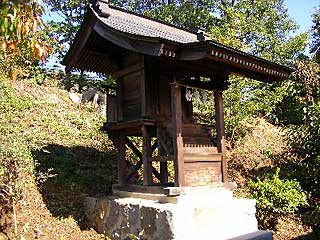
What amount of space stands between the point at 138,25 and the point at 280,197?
5.47 meters

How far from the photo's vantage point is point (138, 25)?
8.15 meters

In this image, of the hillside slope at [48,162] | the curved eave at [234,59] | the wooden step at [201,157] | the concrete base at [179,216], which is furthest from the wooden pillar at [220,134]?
the hillside slope at [48,162]

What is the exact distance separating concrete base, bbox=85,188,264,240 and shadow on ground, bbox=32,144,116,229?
0.59 m

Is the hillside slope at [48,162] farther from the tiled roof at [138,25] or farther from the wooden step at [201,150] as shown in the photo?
the tiled roof at [138,25]

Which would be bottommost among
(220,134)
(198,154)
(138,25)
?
(198,154)

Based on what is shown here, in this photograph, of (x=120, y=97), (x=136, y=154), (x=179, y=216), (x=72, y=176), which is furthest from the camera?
(x=72, y=176)

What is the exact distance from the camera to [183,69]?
6.69m

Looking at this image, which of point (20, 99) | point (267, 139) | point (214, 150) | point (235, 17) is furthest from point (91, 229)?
point (235, 17)

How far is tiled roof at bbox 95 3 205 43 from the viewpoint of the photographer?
7.06 m

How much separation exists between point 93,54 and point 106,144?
12.7 ft

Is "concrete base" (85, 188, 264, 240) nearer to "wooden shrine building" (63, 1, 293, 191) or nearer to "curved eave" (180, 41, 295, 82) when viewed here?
A: "wooden shrine building" (63, 1, 293, 191)

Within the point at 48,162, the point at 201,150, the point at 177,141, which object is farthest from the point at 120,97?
the point at 48,162

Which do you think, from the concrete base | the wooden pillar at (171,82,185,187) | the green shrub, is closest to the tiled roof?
the wooden pillar at (171,82,185,187)

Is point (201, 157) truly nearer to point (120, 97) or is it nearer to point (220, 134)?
point (220, 134)
